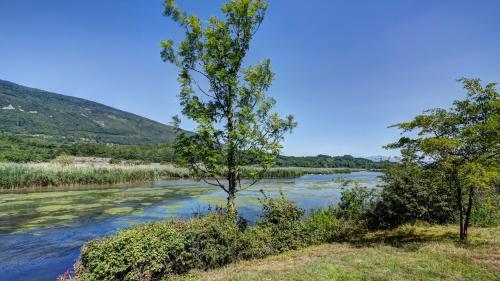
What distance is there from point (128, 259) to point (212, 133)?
4653mm

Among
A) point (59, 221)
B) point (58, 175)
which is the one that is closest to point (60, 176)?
point (58, 175)

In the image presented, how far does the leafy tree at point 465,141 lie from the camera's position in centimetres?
891

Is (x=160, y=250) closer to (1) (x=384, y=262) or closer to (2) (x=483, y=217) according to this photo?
(1) (x=384, y=262)

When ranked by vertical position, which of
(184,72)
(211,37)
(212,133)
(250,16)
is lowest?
(212,133)

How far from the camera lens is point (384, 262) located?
8.48m

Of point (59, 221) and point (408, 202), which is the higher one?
point (408, 202)

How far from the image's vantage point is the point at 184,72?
11.6 meters

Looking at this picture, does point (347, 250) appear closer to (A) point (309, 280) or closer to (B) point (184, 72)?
(A) point (309, 280)

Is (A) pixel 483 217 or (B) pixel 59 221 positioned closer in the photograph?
(A) pixel 483 217

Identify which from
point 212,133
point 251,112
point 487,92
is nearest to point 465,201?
point 487,92

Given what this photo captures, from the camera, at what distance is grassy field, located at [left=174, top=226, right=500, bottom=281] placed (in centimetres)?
751

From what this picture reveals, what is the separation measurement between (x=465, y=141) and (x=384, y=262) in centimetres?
432

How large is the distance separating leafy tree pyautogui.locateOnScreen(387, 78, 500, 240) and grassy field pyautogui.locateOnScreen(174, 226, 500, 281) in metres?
1.52

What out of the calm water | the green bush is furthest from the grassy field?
the calm water
